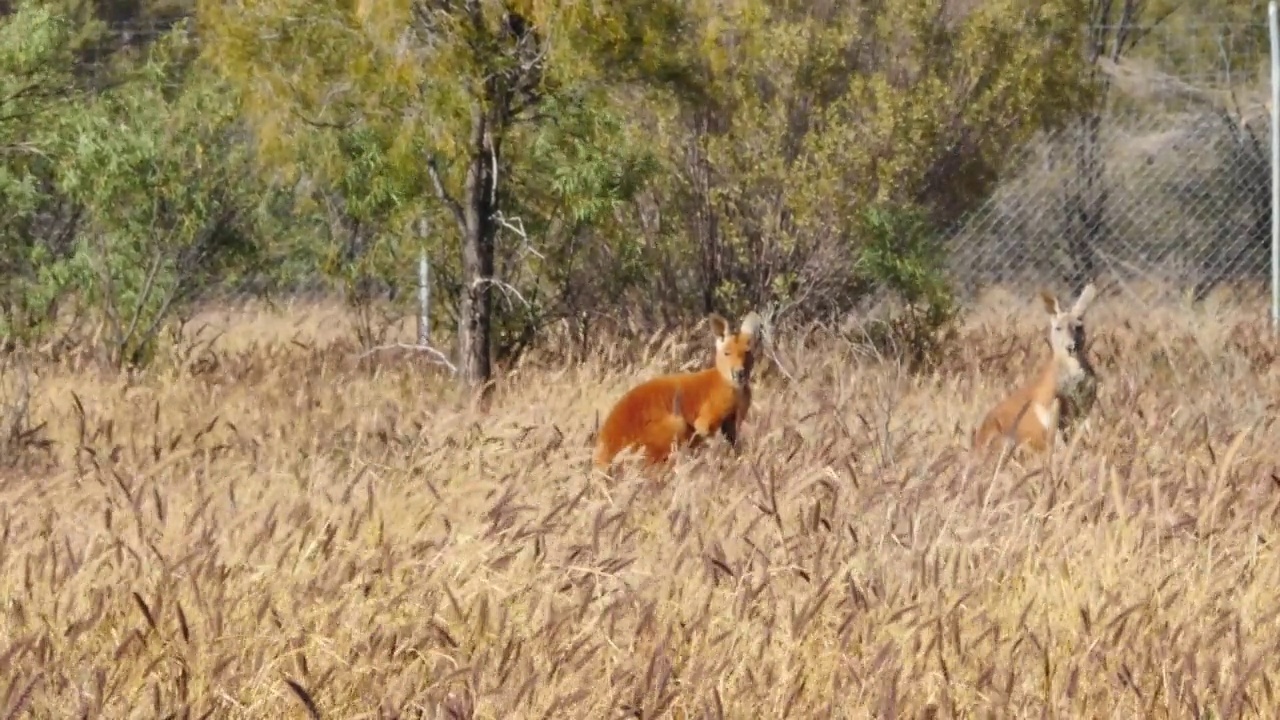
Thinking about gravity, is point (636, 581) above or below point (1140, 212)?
above

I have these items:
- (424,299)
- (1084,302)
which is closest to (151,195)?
(424,299)

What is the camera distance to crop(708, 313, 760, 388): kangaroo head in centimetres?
763

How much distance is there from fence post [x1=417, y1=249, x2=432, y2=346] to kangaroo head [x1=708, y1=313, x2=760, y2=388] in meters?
3.28

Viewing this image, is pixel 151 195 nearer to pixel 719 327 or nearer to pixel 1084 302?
pixel 719 327

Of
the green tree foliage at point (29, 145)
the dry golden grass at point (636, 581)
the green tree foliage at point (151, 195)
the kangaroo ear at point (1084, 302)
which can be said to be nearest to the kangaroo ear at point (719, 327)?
the dry golden grass at point (636, 581)

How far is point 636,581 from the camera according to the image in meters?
4.57

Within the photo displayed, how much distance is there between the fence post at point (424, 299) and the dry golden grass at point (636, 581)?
4.16 metres

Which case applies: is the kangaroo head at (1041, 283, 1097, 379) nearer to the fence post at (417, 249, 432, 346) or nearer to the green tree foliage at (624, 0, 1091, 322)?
the green tree foliage at (624, 0, 1091, 322)

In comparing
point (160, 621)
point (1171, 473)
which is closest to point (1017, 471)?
point (1171, 473)

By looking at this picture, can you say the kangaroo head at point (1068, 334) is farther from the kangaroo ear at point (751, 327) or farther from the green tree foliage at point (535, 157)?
the green tree foliage at point (535, 157)

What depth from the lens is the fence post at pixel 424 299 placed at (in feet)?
36.2

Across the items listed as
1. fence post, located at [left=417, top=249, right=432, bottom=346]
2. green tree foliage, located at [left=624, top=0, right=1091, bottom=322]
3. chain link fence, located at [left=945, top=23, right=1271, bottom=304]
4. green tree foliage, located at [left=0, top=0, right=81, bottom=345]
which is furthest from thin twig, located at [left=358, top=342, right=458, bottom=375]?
A: chain link fence, located at [left=945, top=23, right=1271, bottom=304]

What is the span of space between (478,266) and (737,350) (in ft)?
8.56

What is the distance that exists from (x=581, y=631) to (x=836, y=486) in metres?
1.59
